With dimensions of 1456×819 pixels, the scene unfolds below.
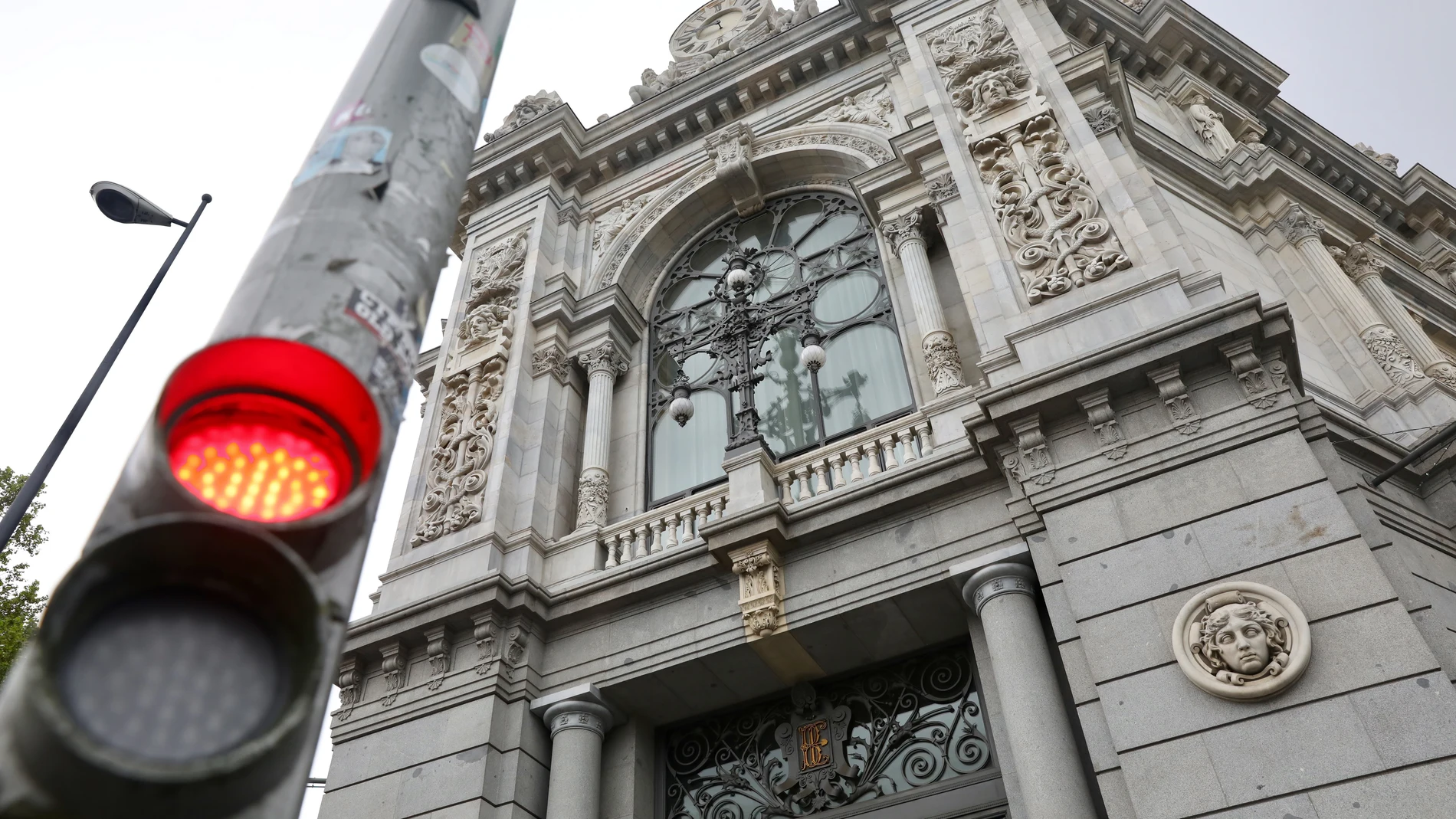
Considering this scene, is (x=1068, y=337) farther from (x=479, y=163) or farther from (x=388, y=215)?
(x=479, y=163)

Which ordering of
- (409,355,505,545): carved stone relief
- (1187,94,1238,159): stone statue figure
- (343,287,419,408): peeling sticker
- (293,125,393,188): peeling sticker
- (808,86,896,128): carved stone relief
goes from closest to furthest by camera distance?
1. (343,287,419,408): peeling sticker
2. (293,125,393,188): peeling sticker
3. (409,355,505,545): carved stone relief
4. (808,86,896,128): carved stone relief
5. (1187,94,1238,159): stone statue figure

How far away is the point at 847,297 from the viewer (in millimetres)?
15742

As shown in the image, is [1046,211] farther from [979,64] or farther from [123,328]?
[123,328]

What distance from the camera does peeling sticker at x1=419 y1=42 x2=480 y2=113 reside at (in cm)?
256

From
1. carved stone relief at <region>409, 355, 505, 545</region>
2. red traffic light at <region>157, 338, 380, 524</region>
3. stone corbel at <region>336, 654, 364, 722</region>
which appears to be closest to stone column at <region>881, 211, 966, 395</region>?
carved stone relief at <region>409, 355, 505, 545</region>

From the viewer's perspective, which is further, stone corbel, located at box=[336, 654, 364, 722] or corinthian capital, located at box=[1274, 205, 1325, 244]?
corinthian capital, located at box=[1274, 205, 1325, 244]

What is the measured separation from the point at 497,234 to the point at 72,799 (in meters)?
18.9

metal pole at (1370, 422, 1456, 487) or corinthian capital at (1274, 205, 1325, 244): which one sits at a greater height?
corinthian capital at (1274, 205, 1325, 244)

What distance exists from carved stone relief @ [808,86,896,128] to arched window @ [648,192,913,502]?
4.62 ft

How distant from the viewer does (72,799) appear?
1186mm

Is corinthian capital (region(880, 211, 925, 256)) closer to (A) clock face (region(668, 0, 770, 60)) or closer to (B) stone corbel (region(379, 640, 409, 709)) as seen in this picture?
(A) clock face (region(668, 0, 770, 60))

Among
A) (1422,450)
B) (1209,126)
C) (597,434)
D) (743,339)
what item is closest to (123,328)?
(597,434)

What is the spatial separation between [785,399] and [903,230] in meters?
3.12

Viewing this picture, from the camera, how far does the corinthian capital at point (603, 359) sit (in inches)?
640
